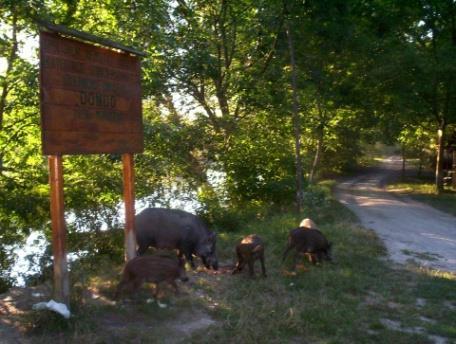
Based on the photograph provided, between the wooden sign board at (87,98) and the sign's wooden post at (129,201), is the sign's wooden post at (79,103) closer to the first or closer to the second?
the wooden sign board at (87,98)

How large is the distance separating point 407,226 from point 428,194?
38.1ft

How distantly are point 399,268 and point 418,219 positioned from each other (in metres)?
8.44

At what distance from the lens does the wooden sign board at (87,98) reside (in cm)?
688

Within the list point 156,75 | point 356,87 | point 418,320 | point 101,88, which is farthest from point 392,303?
point 356,87

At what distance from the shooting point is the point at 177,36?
1797 centimetres

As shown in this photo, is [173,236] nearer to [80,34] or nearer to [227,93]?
[80,34]

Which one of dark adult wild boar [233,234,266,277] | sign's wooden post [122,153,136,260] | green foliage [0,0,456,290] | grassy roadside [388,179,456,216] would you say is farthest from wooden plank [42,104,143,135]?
grassy roadside [388,179,456,216]

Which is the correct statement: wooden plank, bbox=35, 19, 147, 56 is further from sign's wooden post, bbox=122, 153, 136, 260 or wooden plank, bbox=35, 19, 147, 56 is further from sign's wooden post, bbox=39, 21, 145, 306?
sign's wooden post, bbox=122, 153, 136, 260

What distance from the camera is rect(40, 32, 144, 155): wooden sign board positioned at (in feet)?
22.6

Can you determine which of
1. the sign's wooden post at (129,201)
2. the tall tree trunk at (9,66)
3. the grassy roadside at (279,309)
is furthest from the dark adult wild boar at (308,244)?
the tall tree trunk at (9,66)

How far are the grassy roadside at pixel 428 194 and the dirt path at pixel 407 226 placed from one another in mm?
665

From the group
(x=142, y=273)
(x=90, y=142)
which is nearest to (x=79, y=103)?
(x=90, y=142)

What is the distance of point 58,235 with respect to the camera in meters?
7.07

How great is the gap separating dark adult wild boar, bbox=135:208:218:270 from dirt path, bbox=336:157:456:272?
460 centimetres
